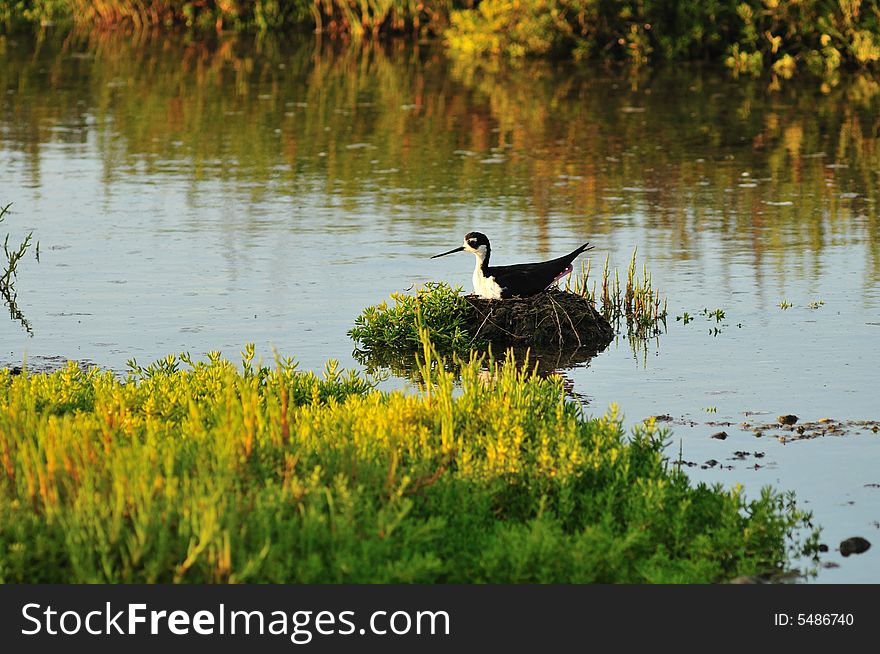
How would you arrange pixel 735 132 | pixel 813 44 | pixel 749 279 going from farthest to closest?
pixel 813 44 < pixel 735 132 < pixel 749 279

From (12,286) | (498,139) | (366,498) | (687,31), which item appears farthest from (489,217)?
(687,31)

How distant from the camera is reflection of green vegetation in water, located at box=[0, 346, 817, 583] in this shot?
23.4ft

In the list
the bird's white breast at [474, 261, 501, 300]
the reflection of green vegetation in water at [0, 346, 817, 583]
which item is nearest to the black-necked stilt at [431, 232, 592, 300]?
the bird's white breast at [474, 261, 501, 300]

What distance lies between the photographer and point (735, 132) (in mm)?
25859

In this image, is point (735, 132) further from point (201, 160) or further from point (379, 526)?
point (379, 526)

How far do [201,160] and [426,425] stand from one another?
Answer: 15.2 metres

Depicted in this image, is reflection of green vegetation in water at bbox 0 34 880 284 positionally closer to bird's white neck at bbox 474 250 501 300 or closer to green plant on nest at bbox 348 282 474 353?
bird's white neck at bbox 474 250 501 300

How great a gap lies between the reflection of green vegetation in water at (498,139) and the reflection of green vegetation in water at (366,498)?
291 inches

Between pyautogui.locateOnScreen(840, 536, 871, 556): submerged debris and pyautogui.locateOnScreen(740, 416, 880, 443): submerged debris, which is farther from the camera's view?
pyautogui.locateOnScreen(740, 416, 880, 443): submerged debris

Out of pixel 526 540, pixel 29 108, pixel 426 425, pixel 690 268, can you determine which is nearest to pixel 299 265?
pixel 690 268

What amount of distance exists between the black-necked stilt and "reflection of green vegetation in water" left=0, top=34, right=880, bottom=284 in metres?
3.37

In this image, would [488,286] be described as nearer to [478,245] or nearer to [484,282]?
[484,282]

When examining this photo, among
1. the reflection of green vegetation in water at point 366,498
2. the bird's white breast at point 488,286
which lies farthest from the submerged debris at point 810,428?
the bird's white breast at point 488,286

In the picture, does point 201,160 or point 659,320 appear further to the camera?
point 201,160
